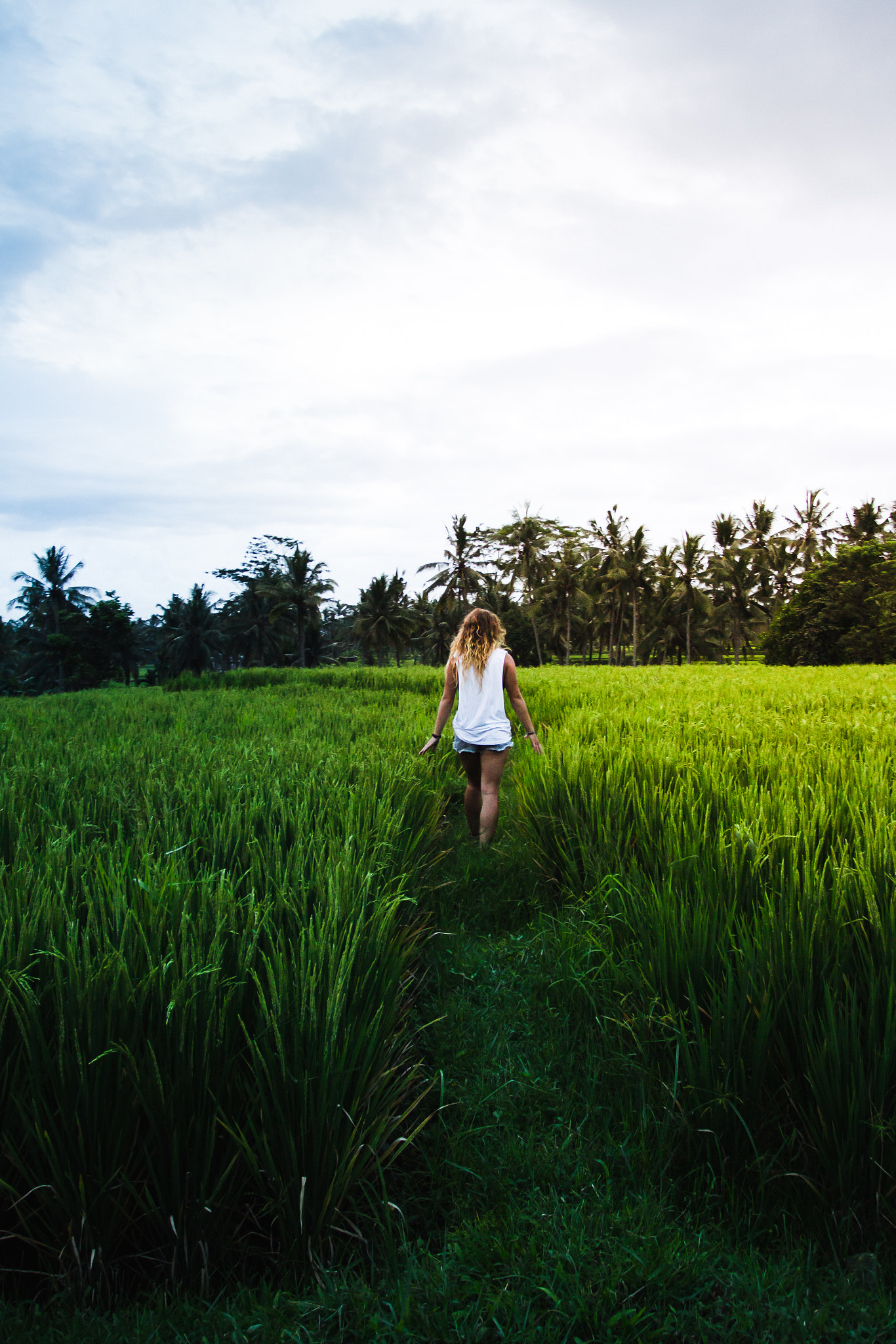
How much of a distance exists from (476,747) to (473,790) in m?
0.39

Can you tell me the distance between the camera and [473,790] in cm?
486

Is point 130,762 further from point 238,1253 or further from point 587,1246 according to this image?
point 587,1246

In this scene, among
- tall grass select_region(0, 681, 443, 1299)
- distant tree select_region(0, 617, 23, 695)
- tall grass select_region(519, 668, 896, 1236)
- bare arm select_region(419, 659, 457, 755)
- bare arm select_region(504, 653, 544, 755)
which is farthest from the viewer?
distant tree select_region(0, 617, 23, 695)

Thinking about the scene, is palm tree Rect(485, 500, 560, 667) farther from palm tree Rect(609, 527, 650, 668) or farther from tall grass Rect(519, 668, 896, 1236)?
tall grass Rect(519, 668, 896, 1236)

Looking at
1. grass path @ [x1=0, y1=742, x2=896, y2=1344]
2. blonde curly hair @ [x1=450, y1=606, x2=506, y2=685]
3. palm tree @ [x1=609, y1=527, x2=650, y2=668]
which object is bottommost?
grass path @ [x1=0, y1=742, x2=896, y2=1344]

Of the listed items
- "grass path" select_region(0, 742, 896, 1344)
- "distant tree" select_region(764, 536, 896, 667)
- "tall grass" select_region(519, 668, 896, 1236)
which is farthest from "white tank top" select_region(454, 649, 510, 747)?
"distant tree" select_region(764, 536, 896, 667)

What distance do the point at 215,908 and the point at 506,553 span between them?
4983 cm

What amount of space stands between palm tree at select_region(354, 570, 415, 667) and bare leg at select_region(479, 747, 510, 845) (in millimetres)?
44477

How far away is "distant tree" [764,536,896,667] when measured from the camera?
29.4 metres

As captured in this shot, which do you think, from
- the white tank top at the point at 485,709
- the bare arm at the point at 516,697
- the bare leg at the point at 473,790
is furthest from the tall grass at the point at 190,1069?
the bare arm at the point at 516,697

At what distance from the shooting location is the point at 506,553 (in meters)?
50.4

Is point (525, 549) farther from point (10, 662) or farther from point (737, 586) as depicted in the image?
point (10, 662)

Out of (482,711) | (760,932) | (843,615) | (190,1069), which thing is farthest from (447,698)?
(843,615)

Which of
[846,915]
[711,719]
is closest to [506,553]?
[711,719]
